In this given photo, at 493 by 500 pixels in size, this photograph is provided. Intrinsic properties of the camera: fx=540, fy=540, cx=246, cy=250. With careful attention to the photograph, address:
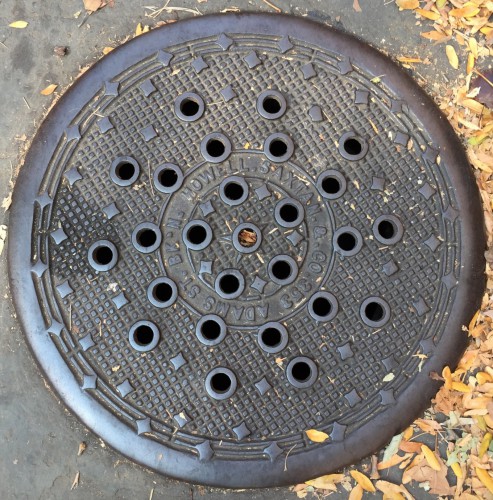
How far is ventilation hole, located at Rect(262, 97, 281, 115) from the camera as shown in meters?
1.89

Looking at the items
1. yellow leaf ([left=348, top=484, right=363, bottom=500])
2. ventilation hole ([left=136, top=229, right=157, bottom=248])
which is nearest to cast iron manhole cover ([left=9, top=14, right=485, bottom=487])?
ventilation hole ([left=136, top=229, right=157, bottom=248])

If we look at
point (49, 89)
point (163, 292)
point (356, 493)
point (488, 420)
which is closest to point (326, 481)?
point (356, 493)

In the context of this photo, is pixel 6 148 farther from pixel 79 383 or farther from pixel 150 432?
pixel 150 432

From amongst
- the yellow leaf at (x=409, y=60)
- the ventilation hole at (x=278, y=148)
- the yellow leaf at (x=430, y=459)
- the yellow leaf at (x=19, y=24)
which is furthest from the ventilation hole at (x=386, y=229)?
the yellow leaf at (x=19, y=24)

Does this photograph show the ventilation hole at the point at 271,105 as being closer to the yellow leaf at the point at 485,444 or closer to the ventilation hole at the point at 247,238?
the ventilation hole at the point at 247,238

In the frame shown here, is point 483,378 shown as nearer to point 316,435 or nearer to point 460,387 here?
point 460,387

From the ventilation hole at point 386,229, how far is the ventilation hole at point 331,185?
20 centimetres

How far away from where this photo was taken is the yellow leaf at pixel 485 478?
181 centimetres

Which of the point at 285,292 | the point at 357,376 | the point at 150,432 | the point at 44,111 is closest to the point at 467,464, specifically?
the point at 357,376

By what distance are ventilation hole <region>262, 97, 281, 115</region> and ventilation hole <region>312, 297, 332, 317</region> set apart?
672mm

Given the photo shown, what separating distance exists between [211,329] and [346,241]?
55cm

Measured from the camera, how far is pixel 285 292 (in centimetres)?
178

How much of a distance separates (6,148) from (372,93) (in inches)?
53.2

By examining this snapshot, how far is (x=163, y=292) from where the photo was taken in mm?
1824
